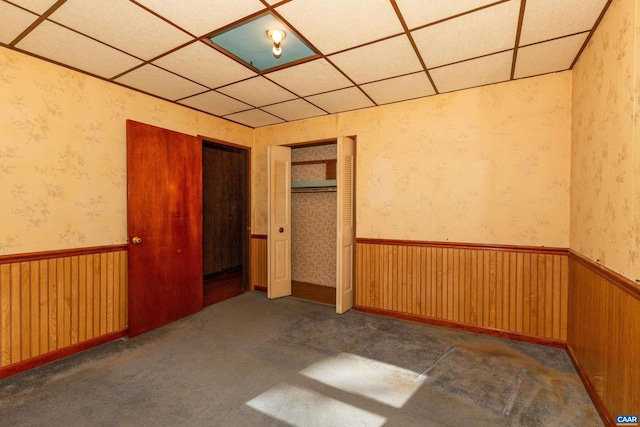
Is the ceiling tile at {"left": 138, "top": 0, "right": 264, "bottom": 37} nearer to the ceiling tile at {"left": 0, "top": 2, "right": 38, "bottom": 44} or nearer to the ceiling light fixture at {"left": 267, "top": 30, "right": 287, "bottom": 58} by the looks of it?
the ceiling light fixture at {"left": 267, "top": 30, "right": 287, "bottom": 58}

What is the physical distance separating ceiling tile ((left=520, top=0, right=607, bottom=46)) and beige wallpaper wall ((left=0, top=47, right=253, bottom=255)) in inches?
148

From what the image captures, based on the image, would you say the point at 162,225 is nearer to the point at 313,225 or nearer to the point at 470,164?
the point at 313,225

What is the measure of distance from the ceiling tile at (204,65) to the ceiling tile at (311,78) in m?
0.33

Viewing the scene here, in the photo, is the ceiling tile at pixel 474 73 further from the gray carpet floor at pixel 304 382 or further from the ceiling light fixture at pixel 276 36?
the gray carpet floor at pixel 304 382

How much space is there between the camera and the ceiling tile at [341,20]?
1.92 meters

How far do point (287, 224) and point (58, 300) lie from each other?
9.23ft

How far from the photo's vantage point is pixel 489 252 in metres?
3.25

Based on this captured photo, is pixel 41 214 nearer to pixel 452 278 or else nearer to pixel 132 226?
pixel 132 226

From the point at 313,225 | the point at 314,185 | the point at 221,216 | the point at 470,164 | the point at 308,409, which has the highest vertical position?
the point at 470,164

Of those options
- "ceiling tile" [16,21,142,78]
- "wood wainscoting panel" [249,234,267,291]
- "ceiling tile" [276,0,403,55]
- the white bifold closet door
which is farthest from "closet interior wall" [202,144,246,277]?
"ceiling tile" [276,0,403,55]

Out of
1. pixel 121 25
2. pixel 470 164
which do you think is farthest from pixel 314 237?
pixel 121 25

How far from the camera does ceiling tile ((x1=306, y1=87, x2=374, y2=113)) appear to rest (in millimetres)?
3416

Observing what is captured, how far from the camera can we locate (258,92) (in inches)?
133

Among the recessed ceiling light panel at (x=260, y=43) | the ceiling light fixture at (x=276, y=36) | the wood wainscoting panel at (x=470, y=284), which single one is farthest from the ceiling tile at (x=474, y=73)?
the wood wainscoting panel at (x=470, y=284)
